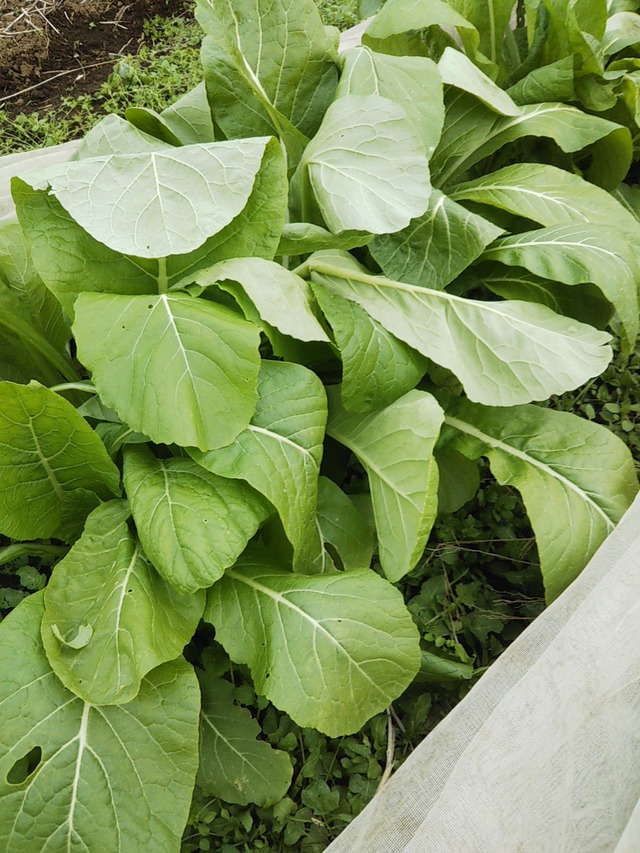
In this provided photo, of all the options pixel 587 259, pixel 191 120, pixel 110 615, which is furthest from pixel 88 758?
pixel 191 120

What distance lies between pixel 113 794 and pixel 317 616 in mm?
369

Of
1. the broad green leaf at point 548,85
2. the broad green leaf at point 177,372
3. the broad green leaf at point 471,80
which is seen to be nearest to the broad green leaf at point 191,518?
the broad green leaf at point 177,372

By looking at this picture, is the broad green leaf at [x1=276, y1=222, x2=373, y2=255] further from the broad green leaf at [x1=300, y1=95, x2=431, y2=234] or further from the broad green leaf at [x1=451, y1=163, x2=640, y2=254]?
the broad green leaf at [x1=451, y1=163, x2=640, y2=254]

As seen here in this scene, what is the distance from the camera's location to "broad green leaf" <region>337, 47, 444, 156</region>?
138cm

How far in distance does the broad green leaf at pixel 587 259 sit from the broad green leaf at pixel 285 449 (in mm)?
519

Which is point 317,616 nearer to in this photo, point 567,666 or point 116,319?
point 567,666

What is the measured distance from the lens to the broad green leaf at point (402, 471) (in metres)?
1.09

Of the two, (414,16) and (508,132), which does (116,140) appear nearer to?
(414,16)

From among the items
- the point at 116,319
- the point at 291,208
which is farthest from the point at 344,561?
the point at 291,208

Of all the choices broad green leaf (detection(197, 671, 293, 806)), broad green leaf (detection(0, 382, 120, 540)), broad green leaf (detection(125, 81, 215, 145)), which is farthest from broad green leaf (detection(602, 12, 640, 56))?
broad green leaf (detection(197, 671, 293, 806))

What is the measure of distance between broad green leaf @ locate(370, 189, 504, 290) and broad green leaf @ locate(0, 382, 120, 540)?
64 cm

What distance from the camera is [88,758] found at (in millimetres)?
1000

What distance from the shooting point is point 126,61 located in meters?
2.33

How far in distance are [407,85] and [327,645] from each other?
1056 mm
